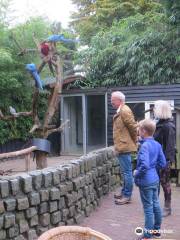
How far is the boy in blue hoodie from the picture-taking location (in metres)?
4.99

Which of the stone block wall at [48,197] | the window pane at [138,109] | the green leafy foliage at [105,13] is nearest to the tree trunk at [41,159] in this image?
the stone block wall at [48,197]

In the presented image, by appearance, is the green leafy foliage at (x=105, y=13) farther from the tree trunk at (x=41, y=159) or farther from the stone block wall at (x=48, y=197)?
the stone block wall at (x=48, y=197)

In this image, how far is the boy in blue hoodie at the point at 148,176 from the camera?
16.4ft

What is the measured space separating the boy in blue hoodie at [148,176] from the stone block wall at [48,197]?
106 cm

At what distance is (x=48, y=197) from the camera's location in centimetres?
527

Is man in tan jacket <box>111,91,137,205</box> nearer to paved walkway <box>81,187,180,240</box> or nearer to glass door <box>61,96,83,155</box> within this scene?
paved walkway <box>81,187,180,240</box>

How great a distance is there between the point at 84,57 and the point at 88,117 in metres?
4.04

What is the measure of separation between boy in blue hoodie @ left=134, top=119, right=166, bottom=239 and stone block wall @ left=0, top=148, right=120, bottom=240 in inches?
41.6

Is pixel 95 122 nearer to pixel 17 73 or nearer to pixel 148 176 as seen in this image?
pixel 17 73

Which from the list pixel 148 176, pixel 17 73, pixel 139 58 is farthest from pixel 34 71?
pixel 139 58

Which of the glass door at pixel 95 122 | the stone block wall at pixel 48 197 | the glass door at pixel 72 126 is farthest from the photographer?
the glass door at pixel 72 126

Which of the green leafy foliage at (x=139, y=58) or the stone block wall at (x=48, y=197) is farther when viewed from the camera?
the green leafy foliage at (x=139, y=58)

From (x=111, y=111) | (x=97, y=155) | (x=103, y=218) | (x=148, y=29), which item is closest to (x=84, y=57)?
(x=148, y=29)

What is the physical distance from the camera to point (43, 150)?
7.03 meters
